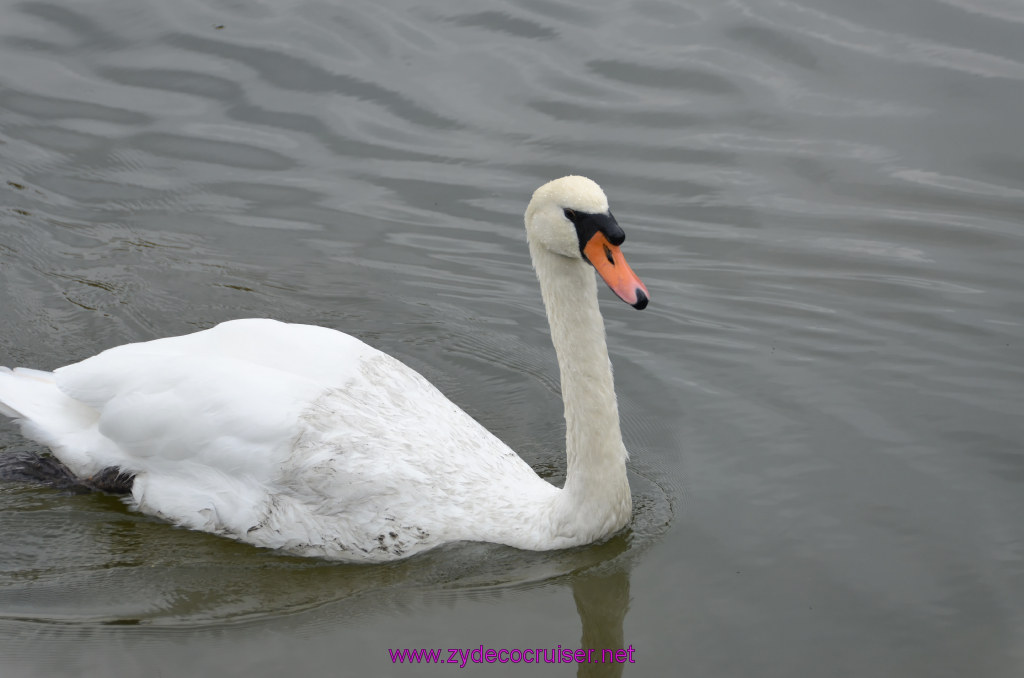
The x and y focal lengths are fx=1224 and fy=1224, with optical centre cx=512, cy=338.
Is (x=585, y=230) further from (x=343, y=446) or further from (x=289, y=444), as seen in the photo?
(x=289, y=444)

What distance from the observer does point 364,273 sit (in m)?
9.35

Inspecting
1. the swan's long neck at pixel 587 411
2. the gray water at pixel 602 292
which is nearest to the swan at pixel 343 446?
the swan's long neck at pixel 587 411

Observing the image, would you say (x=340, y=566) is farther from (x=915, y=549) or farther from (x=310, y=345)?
(x=915, y=549)

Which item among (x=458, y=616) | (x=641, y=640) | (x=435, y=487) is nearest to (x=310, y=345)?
(x=435, y=487)

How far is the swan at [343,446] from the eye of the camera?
244 inches

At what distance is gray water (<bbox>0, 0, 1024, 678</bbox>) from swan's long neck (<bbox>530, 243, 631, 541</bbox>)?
0.25m

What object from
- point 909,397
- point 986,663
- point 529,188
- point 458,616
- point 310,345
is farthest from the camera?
point 529,188

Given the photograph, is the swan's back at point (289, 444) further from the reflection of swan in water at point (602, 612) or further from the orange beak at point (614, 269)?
the orange beak at point (614, 269)

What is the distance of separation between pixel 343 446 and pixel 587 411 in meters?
1.27

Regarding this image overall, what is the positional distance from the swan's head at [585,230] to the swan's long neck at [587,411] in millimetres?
235

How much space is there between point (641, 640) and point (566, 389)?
1.34m

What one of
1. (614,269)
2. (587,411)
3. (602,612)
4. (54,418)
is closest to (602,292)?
(587,411)

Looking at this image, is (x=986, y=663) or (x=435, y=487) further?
(x=435, y=487)

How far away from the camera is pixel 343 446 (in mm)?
6316
